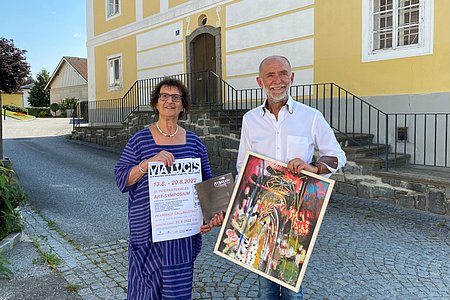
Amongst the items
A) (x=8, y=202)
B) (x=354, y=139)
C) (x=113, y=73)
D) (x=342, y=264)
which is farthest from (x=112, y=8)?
(x=342, y=264)

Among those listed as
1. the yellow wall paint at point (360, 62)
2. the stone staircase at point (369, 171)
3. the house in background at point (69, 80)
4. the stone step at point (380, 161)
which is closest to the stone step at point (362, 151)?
the stone staircase at point (369, 171)

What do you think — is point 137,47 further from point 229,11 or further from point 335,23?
point 335,23

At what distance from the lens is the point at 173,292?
245 cm

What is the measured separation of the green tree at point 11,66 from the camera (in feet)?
102

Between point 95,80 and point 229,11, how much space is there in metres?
8.42

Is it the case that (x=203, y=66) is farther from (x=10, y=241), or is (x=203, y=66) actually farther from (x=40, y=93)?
(x=40, y=93)

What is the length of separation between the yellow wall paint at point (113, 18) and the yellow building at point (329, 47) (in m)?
0.68

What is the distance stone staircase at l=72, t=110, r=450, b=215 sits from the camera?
19.5 ft

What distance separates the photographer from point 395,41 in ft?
24.8

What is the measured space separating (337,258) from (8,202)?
11.8 ft

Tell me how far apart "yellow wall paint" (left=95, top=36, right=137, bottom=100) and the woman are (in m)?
12.7

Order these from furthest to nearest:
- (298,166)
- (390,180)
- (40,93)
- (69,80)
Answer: (40,93), (69,80), (390,180), (298,166)

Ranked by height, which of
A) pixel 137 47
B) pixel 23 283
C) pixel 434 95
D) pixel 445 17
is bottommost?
pixel 23 283

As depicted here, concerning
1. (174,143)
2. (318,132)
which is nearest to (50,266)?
(174,143)
